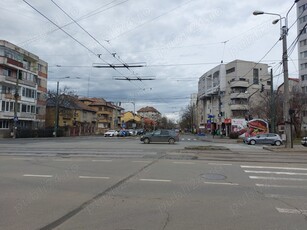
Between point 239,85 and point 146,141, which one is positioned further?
point 239,85

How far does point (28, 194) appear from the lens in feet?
25.3

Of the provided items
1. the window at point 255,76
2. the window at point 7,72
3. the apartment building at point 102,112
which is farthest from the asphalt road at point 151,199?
the apartment building at point 102,112

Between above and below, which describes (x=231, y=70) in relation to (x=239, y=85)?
above

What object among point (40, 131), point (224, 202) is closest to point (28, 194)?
point (224, 202)

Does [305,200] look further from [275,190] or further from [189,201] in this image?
[189,201]

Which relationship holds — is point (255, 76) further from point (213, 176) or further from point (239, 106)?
point (213, 176)

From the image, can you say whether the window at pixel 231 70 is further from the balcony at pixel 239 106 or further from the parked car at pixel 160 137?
the parked car at pixel 160 137

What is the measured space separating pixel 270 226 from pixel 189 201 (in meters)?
2.05

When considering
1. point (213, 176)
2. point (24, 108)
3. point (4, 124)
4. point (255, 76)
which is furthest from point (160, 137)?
point (255, 76)

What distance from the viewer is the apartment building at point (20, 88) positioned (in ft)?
173

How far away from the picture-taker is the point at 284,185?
930 cm

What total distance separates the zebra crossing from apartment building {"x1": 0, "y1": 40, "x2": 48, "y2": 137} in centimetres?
4484

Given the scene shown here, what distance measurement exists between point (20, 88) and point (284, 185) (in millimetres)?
55921

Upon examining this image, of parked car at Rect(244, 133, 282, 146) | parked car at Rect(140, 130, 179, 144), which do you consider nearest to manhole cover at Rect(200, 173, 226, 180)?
parked car at Rect(140, 130, 179, 144)
